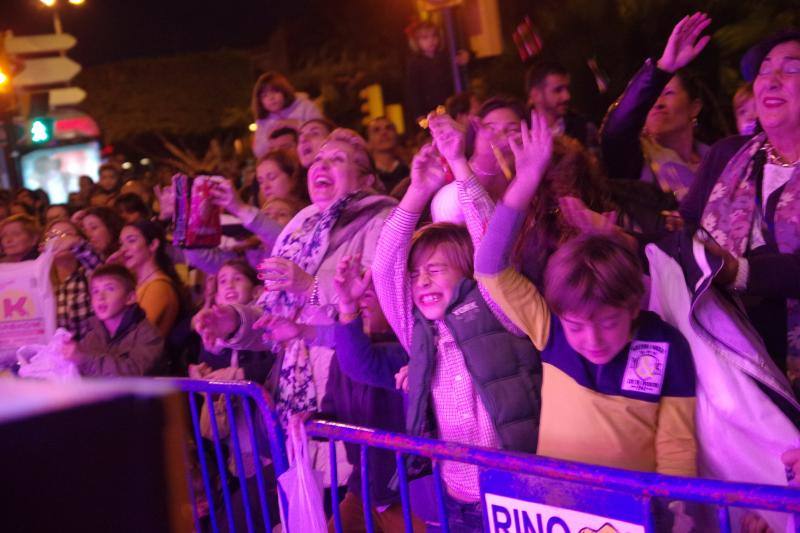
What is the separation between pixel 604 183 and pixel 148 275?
3526 millimetres

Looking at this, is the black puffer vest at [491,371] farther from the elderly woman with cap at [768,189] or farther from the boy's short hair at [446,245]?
the elderly woman with cap at [768,189]

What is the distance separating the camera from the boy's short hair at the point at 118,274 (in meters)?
5.12

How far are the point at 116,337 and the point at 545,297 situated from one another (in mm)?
3051

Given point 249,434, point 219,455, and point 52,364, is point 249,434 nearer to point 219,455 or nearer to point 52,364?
point 219,455

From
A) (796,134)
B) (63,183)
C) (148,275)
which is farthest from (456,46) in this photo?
(63,183)

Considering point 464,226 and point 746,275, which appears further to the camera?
point 464,226

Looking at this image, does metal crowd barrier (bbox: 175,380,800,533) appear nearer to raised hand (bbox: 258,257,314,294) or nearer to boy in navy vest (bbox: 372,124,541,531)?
boy in navy vest (bbox: 372,124,541,531)

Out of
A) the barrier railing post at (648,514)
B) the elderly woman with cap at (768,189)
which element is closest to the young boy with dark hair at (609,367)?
the barrier railing post at (648,514)

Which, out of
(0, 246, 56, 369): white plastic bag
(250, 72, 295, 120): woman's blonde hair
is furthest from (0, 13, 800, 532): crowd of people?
(250, 72, 295, 120): woman's blonde hair

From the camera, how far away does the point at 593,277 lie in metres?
2.60

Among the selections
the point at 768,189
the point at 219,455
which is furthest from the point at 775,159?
the point at 219,455

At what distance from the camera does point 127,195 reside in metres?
7.62

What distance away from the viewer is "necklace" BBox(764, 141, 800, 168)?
3100 mm

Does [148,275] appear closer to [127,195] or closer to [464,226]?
[127,195]
